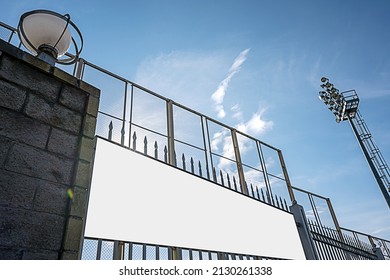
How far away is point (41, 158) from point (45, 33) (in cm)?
135

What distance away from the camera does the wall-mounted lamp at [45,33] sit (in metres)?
2.27

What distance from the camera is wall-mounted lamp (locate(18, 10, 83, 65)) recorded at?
2270mm

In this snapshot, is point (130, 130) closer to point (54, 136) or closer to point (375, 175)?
point (54, 136)

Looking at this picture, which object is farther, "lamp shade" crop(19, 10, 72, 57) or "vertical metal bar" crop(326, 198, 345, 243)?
"vertical metal bar" crop(326, 198, 345, 243)

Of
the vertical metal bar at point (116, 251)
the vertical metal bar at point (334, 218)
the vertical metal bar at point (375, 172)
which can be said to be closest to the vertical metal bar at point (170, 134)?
the vertical metal bar at point (116, 251)

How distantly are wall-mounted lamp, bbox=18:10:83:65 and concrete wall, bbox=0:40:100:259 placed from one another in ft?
1.06

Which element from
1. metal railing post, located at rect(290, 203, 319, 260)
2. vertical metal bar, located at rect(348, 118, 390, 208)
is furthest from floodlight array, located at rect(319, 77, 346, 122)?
metal railing post, located at rect(290, 203, 319, 260)

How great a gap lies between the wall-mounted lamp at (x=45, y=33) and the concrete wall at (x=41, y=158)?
1.06ft

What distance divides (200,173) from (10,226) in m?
3.83

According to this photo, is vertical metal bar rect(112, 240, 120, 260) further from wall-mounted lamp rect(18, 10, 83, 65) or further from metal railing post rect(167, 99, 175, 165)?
wall-mounted lamp rect(18, 10, 83, 65)

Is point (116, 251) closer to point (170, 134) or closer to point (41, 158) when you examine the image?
point (41, 158)

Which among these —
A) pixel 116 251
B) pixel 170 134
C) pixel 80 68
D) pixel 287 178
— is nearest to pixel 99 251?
pixel 116 251

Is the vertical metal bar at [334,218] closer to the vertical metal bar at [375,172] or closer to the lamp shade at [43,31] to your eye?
the vertical metal bar at [375,172]

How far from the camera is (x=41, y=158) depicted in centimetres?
182
